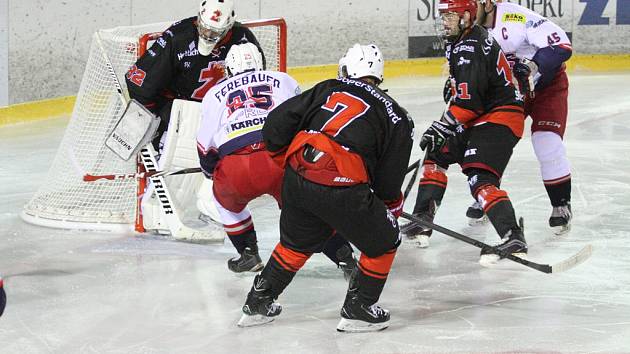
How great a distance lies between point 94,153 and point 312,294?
1.59 meters

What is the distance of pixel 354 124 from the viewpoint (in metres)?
3.18

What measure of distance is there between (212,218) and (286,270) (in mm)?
1354

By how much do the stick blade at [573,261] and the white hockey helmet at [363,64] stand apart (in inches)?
40.1

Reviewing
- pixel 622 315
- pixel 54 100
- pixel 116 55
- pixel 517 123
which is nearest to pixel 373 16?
pixel 54 100

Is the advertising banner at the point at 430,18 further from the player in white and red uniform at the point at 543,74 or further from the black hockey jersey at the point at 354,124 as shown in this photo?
the black hockey jersey at the point at 354,124

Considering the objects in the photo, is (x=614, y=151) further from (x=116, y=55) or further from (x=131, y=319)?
(x=131, y=319)

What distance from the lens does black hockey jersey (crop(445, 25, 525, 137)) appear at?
4.04m

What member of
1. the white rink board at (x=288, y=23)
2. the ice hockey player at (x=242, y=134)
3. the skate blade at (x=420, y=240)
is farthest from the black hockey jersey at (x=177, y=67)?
the white rink board at (x=288, y=23)

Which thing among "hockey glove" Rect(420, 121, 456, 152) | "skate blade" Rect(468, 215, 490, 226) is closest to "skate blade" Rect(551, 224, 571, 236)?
"skate blade" Rect(468, 215, 490, 226)

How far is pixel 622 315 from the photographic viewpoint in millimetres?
3576

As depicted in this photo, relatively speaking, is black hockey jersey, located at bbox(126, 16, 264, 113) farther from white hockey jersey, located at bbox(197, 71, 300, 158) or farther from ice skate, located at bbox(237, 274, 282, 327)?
ice skate, located at bbox(237, 274, 282, 327)

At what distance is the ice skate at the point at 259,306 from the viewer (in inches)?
134

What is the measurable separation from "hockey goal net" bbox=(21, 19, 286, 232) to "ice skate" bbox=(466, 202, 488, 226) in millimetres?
1412

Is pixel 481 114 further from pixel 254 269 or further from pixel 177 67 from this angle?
pixel 177 67
